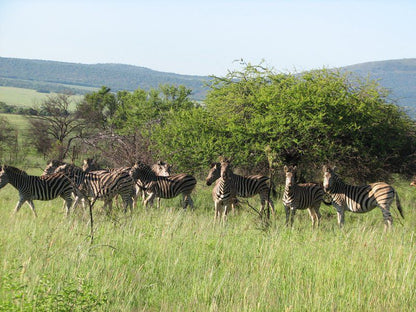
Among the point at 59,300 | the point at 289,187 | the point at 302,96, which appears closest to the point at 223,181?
the point at 289,187

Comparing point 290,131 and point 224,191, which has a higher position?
point 290,131

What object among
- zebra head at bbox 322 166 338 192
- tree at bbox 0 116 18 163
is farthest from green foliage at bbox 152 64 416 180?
tree at bbox 0 116 18 163

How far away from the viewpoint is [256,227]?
10438 millimetres

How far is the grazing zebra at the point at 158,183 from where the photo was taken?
14805mm

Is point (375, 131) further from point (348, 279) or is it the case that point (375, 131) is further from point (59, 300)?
point (59, 300)

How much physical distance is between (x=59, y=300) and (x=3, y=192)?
1647 cm

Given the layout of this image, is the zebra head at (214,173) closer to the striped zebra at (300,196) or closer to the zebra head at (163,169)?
the zebra head at (163,169)

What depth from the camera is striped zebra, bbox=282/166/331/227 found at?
1273cm

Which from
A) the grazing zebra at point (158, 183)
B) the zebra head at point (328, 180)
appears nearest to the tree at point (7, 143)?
the grazing zebra at point (158, 183)

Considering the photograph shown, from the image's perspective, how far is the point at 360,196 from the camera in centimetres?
1323

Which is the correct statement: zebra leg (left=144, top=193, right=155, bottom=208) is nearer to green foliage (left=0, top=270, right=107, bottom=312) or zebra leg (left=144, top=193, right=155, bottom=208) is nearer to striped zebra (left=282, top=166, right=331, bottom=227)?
striped zebra (left=282, top=166, right=331, bottom=227)

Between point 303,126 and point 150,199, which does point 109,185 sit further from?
point 303,126

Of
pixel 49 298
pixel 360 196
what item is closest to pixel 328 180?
pixel 360 196

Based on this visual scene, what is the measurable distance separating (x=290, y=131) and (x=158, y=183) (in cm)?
633
